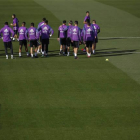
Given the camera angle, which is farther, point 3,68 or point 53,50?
point 53,50

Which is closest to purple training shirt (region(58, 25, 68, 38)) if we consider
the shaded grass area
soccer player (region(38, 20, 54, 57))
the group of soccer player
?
the group of soccer player

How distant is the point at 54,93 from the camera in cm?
2038

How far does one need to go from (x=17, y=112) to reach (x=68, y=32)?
12.7 metres

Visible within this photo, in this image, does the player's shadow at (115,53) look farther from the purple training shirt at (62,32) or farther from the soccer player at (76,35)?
the purple training shirt at (62,32)

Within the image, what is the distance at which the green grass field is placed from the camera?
52.0 ft

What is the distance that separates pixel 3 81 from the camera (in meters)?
22.6

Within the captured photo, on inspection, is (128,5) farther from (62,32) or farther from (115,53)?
(62,32)

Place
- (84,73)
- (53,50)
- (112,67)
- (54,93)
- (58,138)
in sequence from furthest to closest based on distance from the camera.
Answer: (53,50), (112,67), (84,73), (54,93), (58,138)

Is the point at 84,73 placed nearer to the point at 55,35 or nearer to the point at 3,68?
the point at 3,68

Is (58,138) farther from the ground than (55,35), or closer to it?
farther from the ground

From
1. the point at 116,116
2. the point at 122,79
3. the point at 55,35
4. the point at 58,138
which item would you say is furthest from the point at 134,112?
the point at 55,35

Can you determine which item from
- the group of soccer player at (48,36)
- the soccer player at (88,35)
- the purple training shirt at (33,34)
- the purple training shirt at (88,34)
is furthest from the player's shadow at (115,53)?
the purple training shirt at (33,34)

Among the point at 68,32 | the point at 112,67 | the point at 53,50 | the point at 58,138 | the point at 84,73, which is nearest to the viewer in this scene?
the point at 58,138

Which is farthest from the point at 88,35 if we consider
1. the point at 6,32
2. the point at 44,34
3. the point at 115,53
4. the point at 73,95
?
the point at 73,95
